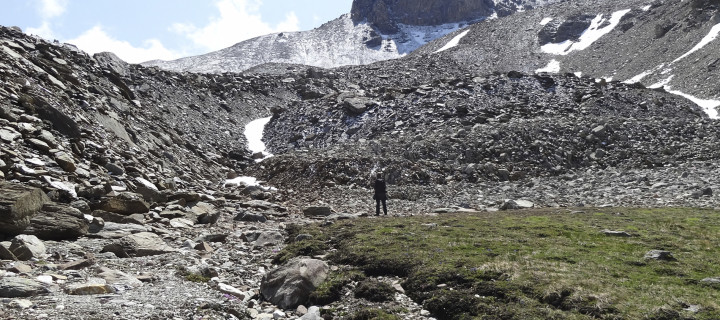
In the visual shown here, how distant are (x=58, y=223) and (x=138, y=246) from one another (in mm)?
2246

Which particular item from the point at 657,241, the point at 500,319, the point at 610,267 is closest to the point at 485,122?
the point at 657,241

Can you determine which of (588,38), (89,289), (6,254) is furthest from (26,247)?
(588,38)

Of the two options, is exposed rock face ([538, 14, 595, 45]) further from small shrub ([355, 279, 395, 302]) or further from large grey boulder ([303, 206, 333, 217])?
small shrub ([355, 279, 395, 302])

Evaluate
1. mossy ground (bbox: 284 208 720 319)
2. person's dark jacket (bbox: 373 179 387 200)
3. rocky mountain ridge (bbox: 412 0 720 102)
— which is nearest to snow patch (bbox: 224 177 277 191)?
person's dark jacket (bbox: 373 179 387 200)

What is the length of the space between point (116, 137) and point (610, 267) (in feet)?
81.6

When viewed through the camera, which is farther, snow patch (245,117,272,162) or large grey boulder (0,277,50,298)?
snow patch (245,117,272,162)

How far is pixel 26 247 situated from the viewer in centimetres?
1134

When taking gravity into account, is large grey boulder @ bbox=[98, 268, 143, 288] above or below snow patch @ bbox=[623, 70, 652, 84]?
below

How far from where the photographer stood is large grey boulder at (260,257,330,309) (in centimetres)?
1098

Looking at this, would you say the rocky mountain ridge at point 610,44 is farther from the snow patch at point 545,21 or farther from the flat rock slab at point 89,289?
the flat rock slab at point 89,289

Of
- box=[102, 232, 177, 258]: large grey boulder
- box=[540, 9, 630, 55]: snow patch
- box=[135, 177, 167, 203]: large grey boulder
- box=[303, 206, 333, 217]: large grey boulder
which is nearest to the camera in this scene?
box=[102, 232, 177, 258]: large grey boulder

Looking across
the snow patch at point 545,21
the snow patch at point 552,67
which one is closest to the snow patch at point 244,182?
the snow patch at point 552,67

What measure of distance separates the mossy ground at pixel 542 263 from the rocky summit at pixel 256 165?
1.31 m

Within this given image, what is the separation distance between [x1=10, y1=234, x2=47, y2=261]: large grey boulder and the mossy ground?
25.1 feet
